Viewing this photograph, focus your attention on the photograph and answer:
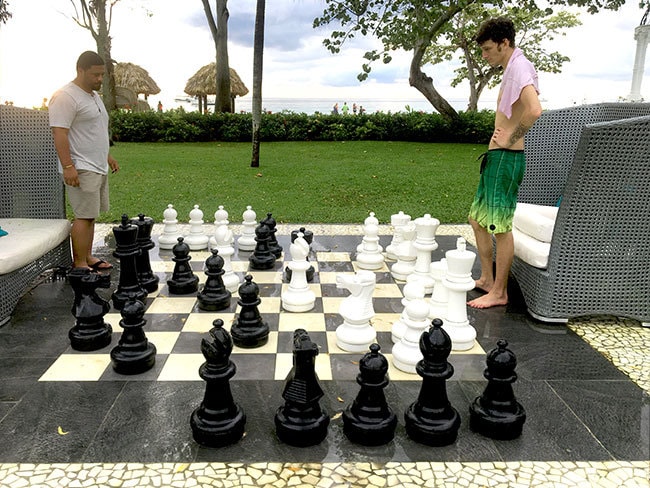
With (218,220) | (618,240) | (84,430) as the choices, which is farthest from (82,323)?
(618,240)

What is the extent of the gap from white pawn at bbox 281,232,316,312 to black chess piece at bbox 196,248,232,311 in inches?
14.7

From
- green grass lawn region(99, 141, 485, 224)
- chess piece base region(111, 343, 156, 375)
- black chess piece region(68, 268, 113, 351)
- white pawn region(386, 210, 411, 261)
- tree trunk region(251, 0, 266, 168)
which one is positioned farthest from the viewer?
tree trunk region(251, 0, 266, 168)

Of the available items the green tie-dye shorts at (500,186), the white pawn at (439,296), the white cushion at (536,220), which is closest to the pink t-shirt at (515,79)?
the green tie-dye shorts at (500,186)

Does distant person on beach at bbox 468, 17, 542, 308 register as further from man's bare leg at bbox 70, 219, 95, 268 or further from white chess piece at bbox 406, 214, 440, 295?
man's bare leg at bbox 70, 219, 95, 268

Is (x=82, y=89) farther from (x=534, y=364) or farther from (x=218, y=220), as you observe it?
(x=534, y=364)

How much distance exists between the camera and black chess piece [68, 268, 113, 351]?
104 inches

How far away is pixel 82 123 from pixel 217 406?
2.46 meters

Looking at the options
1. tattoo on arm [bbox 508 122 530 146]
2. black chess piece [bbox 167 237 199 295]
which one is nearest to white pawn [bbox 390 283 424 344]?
tattoo on arm [bbox 508 122 530 146]

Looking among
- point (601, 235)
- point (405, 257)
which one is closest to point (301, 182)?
point (405, 257)

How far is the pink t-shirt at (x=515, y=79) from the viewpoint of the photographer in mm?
2953

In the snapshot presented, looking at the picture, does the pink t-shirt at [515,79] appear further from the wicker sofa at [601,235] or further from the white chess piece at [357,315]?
the white chess piece at [357,315]

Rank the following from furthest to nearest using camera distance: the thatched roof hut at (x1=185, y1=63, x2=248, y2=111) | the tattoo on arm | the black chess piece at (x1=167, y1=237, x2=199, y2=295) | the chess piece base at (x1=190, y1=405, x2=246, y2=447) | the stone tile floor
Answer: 1. the thatched roof hut at (x1=185, y1=63, x2=248, y2=111)
2. the black chess piece at (x1=167, y1=237, x2=199, y2=295)
3. the tattoo on arm
4. the chess piece base at (x1=190, y1=405, x2=246, y2=447)
5. the stone tile floor

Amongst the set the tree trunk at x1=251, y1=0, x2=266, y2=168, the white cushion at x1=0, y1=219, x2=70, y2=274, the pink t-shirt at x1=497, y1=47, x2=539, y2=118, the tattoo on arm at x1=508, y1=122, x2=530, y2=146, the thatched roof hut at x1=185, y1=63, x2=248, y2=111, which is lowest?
the white cushion at x1=0, y1=219, x2=70, y2=274

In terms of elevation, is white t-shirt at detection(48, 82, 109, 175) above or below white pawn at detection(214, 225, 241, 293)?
above
